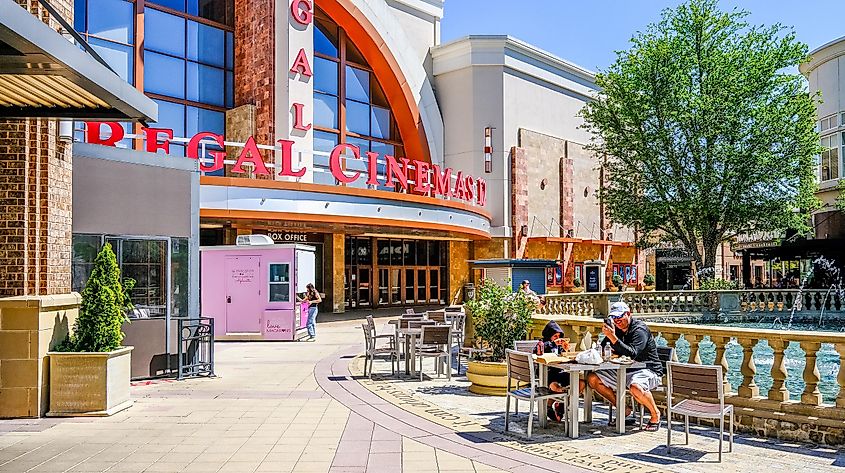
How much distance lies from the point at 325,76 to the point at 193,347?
2142 cm

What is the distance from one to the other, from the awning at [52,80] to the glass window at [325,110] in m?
23.7

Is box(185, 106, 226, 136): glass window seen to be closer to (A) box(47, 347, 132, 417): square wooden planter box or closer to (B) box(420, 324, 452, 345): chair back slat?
(B) box(420, 324, 452, 345): chair back slat

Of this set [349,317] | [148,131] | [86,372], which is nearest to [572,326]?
[86,372]

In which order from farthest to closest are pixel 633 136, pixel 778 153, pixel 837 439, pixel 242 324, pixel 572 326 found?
pixel 633 136, pixel 778 153, pixel 242 324, pixel 572 326, pixel 837 439

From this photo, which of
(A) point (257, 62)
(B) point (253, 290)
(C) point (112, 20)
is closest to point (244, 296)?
(B) point (253, 290)

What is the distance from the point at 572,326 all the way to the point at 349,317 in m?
19.5

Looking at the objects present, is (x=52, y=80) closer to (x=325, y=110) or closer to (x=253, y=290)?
(x=253, y=290)

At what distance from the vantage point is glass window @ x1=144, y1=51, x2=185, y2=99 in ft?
89.2

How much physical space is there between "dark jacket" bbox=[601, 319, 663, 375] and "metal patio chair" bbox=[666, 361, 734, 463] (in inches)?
37.5

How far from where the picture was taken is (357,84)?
34938 millimetres

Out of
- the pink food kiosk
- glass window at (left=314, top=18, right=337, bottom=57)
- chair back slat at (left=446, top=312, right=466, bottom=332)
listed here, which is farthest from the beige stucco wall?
glass window at (left=314, top=18, right=337, bottom=57)

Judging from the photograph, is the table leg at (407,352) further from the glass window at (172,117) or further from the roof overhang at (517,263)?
the glass window at (172,117)

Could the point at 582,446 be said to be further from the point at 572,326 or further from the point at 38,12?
the point at 38,12

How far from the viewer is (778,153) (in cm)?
2958
